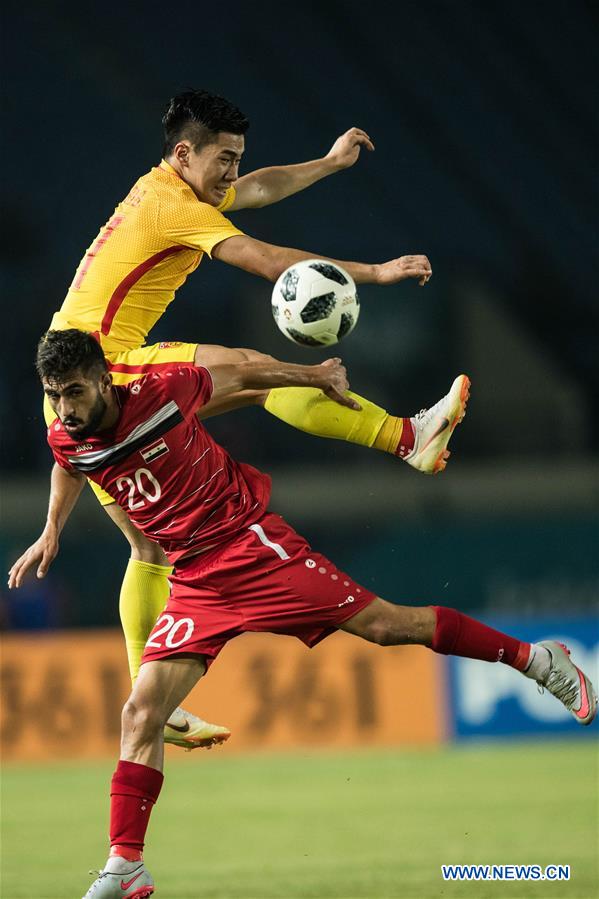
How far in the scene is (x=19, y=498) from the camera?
621 inches

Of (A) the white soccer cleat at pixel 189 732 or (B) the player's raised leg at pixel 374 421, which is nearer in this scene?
(B) the player's raised leg at pixel 374 421

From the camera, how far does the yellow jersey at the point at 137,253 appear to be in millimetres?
5574

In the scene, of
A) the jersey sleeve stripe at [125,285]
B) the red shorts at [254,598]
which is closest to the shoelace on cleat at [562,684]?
the red shorts at [254,598]

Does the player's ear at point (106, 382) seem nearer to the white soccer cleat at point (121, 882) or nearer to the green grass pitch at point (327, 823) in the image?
the white soccer cleat at point (121, 882)

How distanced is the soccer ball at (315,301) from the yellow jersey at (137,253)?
0.35 metres

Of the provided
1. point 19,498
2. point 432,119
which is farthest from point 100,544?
point 432,119

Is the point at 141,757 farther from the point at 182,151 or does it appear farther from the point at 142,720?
the point at 182,151

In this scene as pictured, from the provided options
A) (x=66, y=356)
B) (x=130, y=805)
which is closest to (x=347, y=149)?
(x=66, y=356)

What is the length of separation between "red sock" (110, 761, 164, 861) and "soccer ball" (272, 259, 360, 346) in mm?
1695

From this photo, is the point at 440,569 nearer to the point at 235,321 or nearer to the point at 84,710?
the point at 235,321

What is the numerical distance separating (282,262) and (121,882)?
2.31 m

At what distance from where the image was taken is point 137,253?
18.5ft

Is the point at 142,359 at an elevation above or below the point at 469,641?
above

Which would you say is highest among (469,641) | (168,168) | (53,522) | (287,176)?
(287,176)
